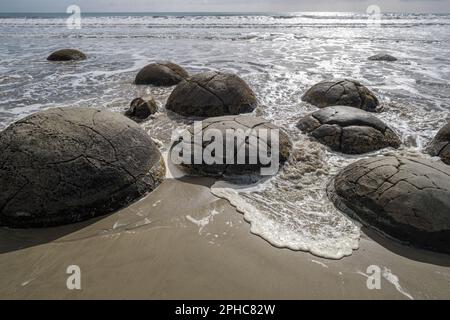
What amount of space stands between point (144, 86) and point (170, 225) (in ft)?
18.1

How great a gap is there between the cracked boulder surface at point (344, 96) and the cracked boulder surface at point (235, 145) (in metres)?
2.23

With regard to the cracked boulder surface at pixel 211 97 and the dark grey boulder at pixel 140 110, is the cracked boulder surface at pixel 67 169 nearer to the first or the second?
the dark grey boulder at pixel 140 110

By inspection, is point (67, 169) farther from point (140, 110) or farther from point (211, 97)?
point (211, 97)

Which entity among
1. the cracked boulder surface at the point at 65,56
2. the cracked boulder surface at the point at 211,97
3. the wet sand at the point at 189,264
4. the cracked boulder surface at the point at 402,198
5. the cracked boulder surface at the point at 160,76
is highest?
the cracked boulder surface at the point at 65,56

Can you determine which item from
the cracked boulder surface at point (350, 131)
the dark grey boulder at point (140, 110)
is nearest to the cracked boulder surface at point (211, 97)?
the dark grey boulder at point (140, 110)

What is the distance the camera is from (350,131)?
15.1ft

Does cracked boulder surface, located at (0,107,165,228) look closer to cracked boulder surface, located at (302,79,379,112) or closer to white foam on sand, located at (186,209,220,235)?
white foam on sand, located at (186,209,220,235)

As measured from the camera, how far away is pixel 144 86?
25.7ft

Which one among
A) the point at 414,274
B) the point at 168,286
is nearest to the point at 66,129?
the point at 168,286

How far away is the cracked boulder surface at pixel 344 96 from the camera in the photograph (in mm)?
6156

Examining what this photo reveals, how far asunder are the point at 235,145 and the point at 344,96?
3.23 meters

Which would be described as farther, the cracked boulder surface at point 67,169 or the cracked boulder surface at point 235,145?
the cracked boulder surface at point 235,145

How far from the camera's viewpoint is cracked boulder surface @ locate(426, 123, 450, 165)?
4.35m
